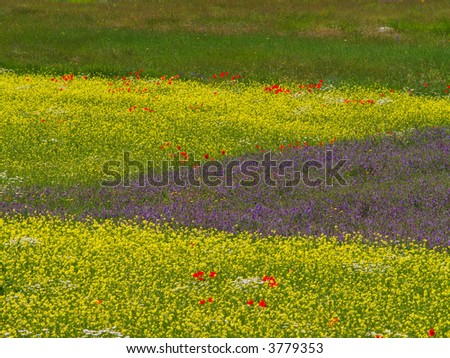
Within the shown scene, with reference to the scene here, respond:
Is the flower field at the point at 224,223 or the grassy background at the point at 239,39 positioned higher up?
the flower field at the point at 224,223

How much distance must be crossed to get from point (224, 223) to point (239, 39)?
739 inches

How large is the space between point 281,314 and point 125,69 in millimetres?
18801

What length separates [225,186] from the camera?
48.6ft

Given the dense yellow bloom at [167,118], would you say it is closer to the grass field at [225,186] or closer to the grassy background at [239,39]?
the grass field at [225,186]

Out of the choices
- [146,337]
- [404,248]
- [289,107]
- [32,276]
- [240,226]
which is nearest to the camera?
[146,337]

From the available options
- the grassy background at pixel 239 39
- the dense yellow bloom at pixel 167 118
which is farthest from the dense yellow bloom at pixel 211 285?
the grassy background at pixel 239 39

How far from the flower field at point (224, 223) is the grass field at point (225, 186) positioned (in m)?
0.04

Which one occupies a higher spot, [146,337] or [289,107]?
[146,337]

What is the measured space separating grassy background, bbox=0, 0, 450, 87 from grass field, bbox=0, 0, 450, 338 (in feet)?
0.40

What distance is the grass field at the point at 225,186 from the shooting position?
9.42 metres

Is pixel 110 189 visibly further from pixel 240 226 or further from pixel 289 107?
pixel 289 107

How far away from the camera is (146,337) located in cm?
869

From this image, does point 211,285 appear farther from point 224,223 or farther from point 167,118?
point 167,118

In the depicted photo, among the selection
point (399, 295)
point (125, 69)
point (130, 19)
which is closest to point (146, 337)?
point (399, 295)
